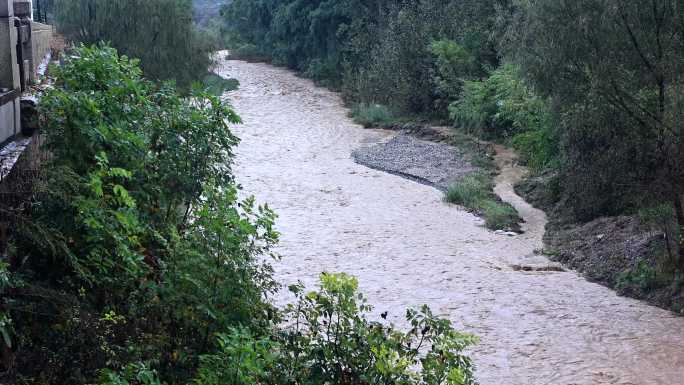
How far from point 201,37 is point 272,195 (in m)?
7.02

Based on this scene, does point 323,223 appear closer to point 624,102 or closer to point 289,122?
point 624,102

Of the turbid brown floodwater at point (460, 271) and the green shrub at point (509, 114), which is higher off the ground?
the green shrub at point (509, 114)

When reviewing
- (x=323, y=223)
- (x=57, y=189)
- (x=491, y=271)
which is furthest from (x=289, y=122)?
(x=57, y=189)

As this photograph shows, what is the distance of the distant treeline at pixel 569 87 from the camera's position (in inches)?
438

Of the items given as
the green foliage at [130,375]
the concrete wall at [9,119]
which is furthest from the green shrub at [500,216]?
the green foliage at [130,375]

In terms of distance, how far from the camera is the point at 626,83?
37.1 feet

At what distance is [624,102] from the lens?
11305mm

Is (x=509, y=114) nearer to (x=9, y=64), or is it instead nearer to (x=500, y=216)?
(x=500, y=216)

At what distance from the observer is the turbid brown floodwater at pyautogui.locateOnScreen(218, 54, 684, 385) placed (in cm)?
943

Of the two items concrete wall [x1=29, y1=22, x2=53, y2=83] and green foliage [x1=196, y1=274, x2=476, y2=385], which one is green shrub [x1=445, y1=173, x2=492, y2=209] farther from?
green foliage [x1=196, y1=274, x2=476, y2=385]

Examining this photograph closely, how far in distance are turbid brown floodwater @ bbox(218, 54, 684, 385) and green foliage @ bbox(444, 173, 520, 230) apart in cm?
28

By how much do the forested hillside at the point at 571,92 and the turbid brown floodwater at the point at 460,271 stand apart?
1.16m

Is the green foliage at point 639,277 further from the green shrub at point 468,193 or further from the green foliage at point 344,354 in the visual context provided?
the green foliage at point 344,354

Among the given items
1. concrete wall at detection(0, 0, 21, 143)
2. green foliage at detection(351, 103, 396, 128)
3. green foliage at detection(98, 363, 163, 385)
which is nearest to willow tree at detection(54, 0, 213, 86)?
green foliage at detection(351, 103, 396, 128)
